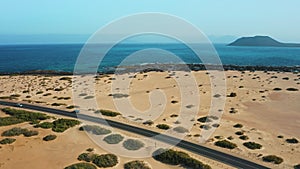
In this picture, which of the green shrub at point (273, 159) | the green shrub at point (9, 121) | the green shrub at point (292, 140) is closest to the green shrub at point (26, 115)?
the green shrub at point (9, 121)

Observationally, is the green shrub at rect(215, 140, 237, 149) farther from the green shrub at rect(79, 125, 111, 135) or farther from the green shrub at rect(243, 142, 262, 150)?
the green shrub at rect(79, 125, 111, 135)

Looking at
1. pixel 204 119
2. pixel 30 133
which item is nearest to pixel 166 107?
pixel 204 119

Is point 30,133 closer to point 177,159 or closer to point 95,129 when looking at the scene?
point 95,129

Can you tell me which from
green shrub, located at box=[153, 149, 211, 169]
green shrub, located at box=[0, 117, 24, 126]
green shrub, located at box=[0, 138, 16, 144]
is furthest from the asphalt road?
green shrub, located at box=[0, 138, 16, 144]

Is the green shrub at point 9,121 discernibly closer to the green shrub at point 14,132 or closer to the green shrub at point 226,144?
the green shrub at point 14,132

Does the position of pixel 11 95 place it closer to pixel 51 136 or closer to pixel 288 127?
pixel 51 136

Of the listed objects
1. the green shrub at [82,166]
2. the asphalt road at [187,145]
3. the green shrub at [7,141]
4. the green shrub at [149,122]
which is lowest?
the green shrub at [7,141]
